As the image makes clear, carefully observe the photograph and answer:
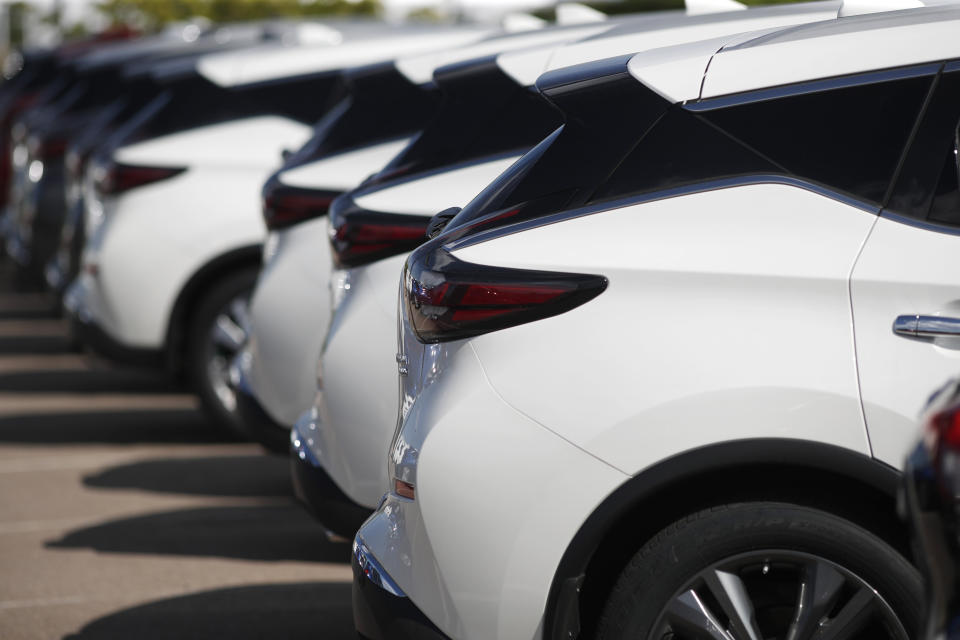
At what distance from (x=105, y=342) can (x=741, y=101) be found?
228 inches

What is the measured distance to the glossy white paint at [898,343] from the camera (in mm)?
3312

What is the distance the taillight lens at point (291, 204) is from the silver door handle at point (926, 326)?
323 cm

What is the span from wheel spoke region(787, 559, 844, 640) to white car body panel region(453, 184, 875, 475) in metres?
0.29

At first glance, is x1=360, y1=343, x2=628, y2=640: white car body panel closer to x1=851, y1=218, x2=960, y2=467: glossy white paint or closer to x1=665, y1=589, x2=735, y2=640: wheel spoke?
x1=665, y1=589, x2=735, y2=640: wheel spoke

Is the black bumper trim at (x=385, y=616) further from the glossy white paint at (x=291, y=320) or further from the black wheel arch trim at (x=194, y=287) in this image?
the black wheel arch trim at (x=194, y=287)

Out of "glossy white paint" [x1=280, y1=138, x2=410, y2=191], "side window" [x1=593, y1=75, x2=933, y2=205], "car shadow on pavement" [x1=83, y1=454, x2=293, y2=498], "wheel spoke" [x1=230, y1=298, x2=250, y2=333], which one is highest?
"side window" [x1=593, y1=75, x2=933, y2=205]

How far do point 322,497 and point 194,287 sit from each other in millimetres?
3868

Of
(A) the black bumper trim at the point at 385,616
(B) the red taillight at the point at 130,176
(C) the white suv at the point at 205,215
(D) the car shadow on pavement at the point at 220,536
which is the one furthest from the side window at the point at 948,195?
(B) the red taillight at the point at 130,176

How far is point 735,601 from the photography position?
137 inches

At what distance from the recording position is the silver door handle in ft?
10.9

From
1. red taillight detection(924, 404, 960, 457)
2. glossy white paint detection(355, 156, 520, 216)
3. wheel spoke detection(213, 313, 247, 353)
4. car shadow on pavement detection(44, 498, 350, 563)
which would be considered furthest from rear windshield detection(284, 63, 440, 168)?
red taillight detection(924, 404, 960, 457)

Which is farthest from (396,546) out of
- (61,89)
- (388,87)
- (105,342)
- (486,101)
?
(61,89)

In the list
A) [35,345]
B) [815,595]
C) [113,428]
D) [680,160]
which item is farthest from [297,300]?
[35,345]

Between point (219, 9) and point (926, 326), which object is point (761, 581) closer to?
point (926, 326)
